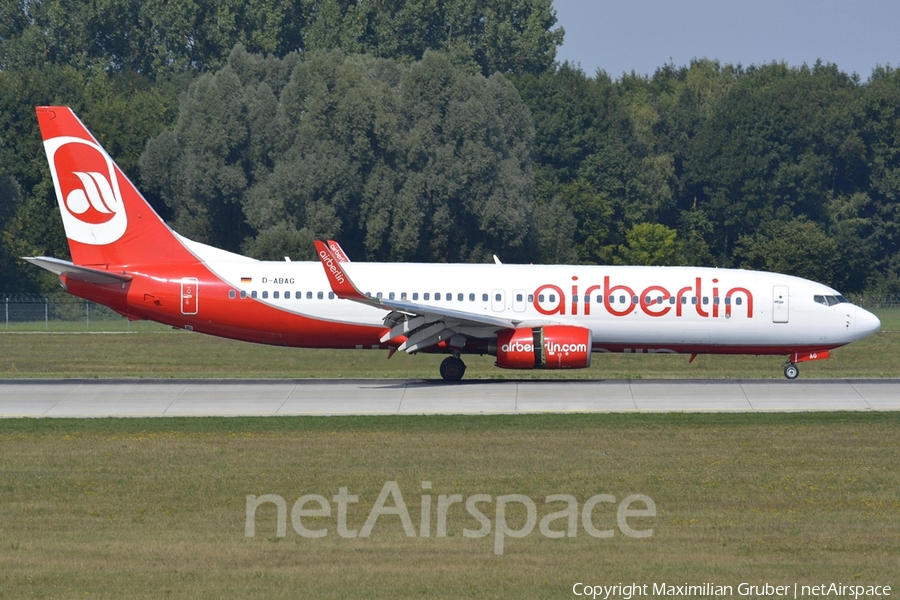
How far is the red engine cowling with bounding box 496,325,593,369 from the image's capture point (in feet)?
112

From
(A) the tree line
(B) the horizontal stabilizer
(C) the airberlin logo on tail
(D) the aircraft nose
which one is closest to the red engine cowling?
(D) the aircraft nose

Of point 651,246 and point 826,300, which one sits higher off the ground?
point 826,300

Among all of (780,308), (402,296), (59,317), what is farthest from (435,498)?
(59,317)

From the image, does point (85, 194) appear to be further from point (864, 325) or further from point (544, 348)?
point (864, 325)

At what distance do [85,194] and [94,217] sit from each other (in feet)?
2.35

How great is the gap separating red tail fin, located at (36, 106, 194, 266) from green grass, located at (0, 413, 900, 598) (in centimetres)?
1026

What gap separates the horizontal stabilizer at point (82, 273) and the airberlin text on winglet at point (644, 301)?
11261 millimetres

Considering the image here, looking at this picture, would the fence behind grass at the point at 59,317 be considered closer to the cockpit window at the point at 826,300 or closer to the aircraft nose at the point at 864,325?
the cockpit window at the point at 826,300

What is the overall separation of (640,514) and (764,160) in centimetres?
Answer: 8236

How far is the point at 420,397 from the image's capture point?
3197cm

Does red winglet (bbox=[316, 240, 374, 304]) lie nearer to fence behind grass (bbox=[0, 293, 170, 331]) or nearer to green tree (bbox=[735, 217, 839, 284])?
fence behind grass (bbox=[0, 293, 170, 331])

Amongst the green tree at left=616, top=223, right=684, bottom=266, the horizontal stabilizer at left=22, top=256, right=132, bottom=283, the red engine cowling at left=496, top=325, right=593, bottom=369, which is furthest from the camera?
the green tree at left=616, top=223, right=684, bottom=266

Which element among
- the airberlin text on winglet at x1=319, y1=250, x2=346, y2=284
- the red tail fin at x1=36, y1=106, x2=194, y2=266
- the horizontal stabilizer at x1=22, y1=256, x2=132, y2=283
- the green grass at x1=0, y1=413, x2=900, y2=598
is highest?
the red tail fin at x1=36, y1=106, x2=194, y2=266

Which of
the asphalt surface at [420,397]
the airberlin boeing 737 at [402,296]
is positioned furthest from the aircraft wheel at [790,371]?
the asphalt surface at [420,397]
